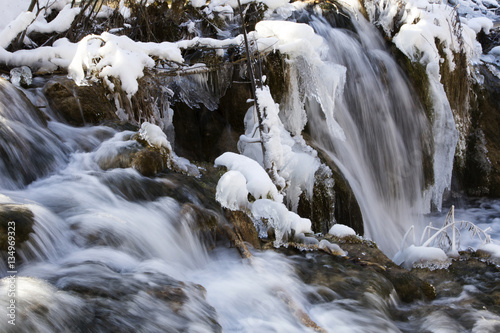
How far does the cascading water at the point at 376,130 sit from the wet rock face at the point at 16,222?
3685mm

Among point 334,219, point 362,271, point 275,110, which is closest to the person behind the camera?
point 362,271

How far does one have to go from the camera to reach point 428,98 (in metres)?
6.40

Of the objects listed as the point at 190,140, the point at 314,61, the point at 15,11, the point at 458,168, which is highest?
the point at 15,11

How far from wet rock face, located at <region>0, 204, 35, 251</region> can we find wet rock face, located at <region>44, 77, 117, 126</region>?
188 centimetres

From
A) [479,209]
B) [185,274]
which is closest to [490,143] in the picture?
[479,209]

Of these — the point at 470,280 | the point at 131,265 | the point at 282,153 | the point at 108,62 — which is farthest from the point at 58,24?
the point at 470,280

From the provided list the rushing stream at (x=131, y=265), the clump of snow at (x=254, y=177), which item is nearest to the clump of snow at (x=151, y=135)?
the rushing stream at (x=131, y=265)

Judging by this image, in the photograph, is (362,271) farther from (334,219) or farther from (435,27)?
(435,27)

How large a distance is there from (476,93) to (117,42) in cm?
569

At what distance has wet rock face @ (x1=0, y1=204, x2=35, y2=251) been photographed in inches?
80.1

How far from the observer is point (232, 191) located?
2990 mm

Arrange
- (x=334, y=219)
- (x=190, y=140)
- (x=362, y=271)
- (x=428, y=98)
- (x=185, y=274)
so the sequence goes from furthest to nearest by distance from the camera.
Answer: (x=428, y=98) < (x=190, y=140) < (x=334, y=219) < (x=362, y=271) < (x=185, y=274)

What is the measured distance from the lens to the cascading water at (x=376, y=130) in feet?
18.1

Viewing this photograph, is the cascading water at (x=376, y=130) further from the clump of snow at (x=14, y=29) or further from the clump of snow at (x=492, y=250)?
the clump of snow at (x=14, y=29)
